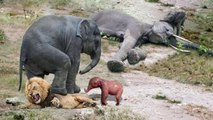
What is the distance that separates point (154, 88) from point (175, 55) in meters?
2.90

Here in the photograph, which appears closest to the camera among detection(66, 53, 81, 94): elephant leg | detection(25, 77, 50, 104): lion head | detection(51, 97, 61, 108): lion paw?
detection(25, 77, 50, 104): lion head

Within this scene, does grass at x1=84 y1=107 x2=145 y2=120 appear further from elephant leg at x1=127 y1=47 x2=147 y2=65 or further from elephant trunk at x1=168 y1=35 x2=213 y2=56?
elephant trunk at x1=168 y1=35 x2=213 y2=56

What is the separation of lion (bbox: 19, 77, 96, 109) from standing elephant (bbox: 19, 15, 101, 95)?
155 millimetres

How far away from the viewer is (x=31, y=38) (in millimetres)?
7492

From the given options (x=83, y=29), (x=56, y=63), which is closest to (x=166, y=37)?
(x=83, y=29)

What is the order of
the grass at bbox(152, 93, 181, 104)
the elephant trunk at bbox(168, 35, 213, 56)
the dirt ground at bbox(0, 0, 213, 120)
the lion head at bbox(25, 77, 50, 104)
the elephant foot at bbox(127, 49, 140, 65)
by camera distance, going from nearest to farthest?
the lion head at bbox(25, 77, 50, 104) → the dirt ground at bbox(0, 0, 213, 120) → the grass at bbox(152, 93, 181, 104) → the elephant foot at bbox(127, 49, 140, 65) → the elephant trunk at bbox(168, 35, 213, 56)

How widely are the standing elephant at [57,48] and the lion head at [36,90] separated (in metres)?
0.28

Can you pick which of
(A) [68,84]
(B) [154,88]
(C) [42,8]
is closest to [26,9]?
(C) [42,8]

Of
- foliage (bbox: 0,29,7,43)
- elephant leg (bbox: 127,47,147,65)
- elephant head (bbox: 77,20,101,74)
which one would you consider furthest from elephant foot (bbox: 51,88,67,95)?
foliage (bbox: 0,29,7,43)

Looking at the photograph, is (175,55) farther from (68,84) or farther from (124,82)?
(68,84)

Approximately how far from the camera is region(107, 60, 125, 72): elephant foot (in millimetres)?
10664

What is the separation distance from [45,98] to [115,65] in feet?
12.0

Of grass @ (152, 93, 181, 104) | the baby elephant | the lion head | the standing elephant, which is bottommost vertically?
grass @ (152, 93, 181, 104)

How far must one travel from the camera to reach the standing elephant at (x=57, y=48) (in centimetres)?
744
